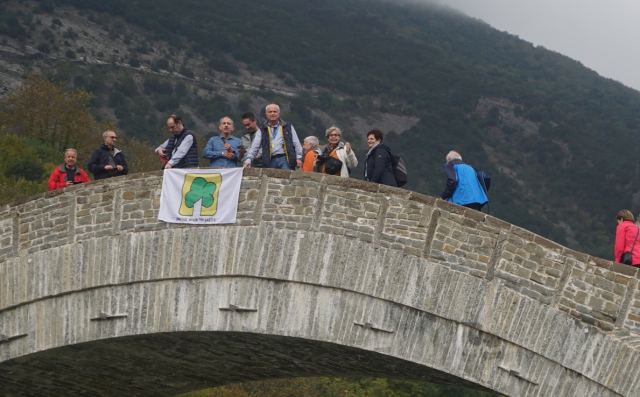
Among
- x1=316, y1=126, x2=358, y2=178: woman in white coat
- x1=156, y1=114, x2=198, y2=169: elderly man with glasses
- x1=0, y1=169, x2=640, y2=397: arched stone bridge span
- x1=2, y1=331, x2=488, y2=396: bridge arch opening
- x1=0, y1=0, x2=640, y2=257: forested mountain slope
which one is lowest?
x1=0, y1=0, x2=640, y2=257: forested mountain slope

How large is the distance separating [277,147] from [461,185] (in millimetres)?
2482

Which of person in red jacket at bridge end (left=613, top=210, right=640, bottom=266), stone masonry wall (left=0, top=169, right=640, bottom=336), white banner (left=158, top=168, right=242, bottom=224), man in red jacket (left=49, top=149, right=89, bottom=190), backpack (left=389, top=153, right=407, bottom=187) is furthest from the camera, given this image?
man in red jacket (left=49, top=149, right=89, bottom=190)

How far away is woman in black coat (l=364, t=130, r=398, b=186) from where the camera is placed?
1518 centimetres

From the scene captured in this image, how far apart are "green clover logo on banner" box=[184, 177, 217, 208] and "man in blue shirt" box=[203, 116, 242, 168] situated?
1.25 feet

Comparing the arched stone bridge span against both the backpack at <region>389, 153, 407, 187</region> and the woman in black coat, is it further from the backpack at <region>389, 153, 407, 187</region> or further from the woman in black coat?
the backpack at <region>389, 153, 407, 187</region>

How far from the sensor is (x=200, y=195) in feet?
52.7

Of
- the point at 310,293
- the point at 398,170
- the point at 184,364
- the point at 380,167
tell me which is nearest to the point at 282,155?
the point at 380,167

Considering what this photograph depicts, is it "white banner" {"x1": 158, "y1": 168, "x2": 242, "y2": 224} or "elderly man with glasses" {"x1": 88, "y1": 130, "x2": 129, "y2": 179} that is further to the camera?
"elderly man with glasses" {"x1": 88, "y1": 130, "x2": 129, "y2": 179}

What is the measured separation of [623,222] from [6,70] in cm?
5635

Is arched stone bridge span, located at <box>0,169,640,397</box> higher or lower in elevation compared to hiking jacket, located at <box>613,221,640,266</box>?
lower

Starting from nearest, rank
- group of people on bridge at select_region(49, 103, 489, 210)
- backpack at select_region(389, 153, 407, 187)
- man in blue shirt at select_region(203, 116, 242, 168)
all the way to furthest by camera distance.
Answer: group of people on bridge at select_region(49, 103, 489, 210) → backpack at select_region(389, 153, 407, 187) → man in blue shirt at select_region(203, 116, 242, 168)

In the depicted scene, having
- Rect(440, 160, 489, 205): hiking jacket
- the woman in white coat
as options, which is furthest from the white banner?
Rect(440, 160, 489, 205): hiking jacket

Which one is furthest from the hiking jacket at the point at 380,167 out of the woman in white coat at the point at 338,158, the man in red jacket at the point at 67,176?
the man in red jacket at the point at 67,176

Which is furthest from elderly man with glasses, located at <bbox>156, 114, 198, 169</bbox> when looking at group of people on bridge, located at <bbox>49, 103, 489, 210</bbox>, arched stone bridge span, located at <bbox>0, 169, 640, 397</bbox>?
arched stone bridge span, located at <bbox>0, 169, 640, 397</bbox>
